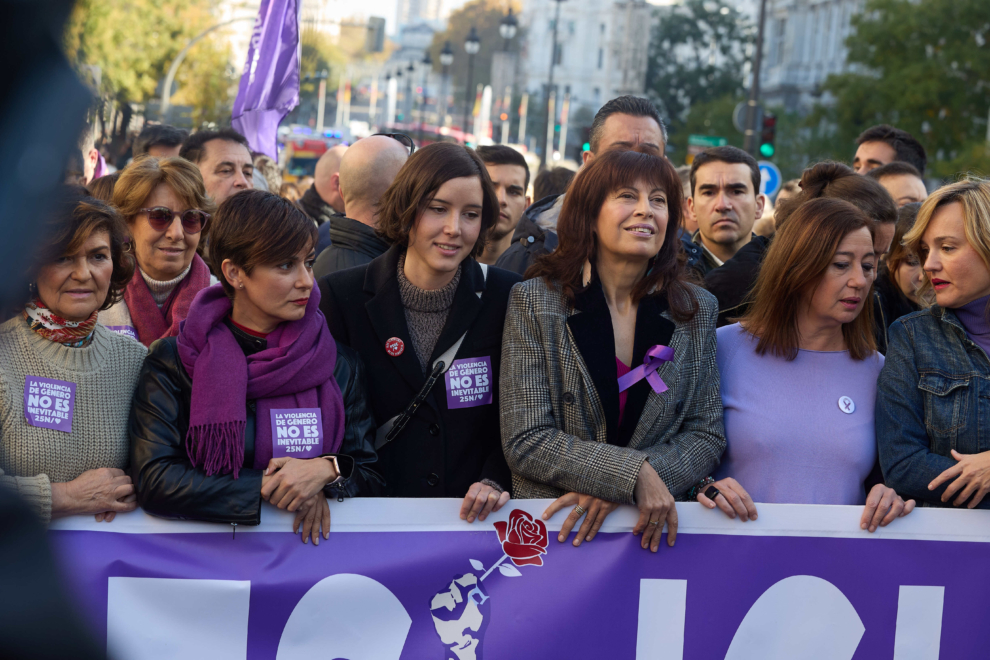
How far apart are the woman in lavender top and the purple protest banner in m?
0.12

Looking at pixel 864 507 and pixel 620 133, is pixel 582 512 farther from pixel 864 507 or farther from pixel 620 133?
pixel 620 133

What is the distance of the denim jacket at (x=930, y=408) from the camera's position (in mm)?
3320

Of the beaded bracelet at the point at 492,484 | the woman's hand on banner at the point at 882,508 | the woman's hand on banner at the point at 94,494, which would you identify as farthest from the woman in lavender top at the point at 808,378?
the woman's hand on banner at the point at 94,494

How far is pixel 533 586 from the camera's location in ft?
10.7

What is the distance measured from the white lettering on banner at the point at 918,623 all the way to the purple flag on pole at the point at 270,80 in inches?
234

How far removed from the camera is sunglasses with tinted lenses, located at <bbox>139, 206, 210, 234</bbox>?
13.8 ft

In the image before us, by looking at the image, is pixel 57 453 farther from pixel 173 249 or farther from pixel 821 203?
pixel 821 203

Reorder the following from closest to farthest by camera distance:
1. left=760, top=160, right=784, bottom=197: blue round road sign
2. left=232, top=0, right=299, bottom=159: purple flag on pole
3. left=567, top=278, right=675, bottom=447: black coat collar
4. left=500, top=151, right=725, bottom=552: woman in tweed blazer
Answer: left=500, top=151, right=725, bottom=552: woman in tweed blazer → left=567, top=278, right=675, bottom=447: black coat collar → left=232, top=0, right=299, bottom=159: purple flag on pole → left=760, top=160, right=784, bottom=197: blue round road sign

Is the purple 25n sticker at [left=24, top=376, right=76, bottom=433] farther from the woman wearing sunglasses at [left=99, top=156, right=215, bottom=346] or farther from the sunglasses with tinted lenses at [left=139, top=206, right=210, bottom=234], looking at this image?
the sunglasses with tinted lenses at [left=139, top=206, right=210, bottom=234]

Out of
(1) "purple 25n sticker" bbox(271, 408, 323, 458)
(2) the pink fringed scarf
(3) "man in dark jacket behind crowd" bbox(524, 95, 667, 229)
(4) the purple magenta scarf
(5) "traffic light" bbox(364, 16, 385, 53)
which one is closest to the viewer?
(4) the purple magenta scarf

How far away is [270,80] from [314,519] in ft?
A: 18.4

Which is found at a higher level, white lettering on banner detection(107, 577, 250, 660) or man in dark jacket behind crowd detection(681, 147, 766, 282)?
man in dark jacket behind crowd detection(681, 147, 766, 282)

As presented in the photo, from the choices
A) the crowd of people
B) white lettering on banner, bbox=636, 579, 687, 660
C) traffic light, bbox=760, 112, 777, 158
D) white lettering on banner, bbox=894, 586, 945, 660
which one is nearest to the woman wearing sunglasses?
the crowd of people

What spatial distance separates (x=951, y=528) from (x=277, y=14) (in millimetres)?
6410
